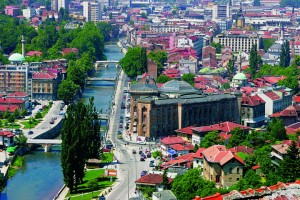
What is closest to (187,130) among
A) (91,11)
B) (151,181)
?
(151,181)

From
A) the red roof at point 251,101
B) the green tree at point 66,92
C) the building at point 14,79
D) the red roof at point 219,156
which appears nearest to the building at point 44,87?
the building at point 14,79

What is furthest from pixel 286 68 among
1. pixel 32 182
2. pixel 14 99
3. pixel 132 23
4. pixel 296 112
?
pixel 132 23

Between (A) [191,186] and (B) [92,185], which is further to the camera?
(B) [92,185]

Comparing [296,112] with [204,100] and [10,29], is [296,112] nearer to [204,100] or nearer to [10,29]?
[204,100]

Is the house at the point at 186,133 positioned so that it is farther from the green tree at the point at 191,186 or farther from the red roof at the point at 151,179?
the green tree at the point at 191,186

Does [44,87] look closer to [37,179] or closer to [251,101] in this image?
[251,101]

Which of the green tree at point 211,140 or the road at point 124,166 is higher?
the green tree at point 211,140
